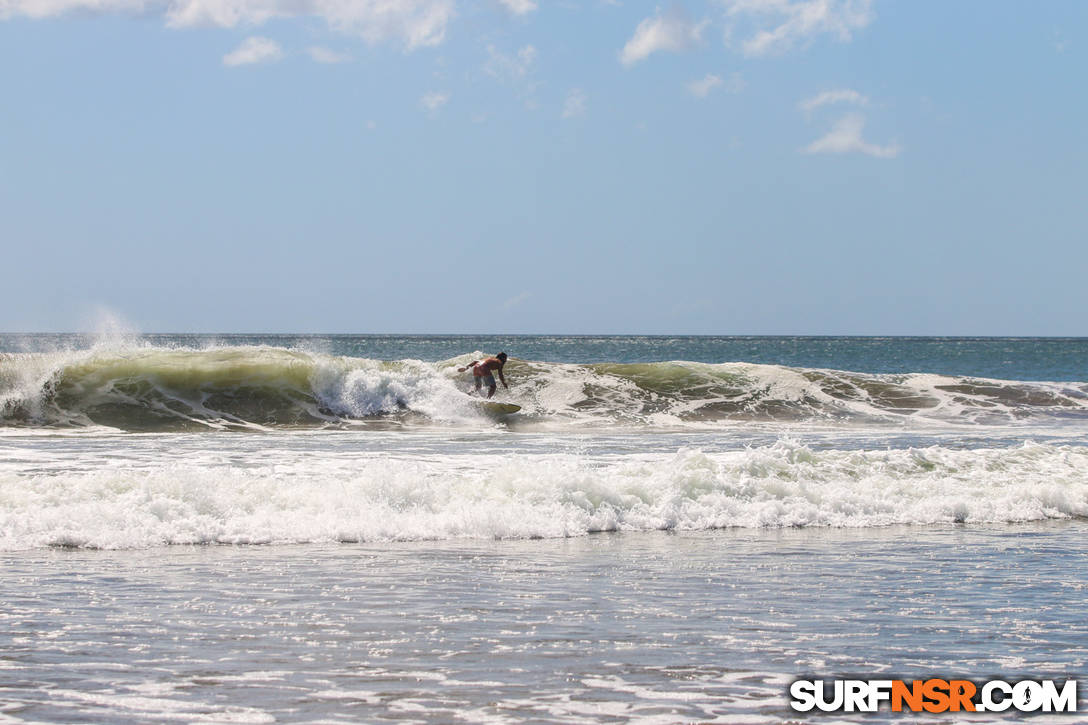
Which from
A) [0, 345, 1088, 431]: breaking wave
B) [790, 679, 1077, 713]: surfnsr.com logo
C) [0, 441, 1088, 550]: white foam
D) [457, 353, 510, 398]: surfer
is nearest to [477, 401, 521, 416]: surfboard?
[0, 345, 1088, 431]: breaking wave

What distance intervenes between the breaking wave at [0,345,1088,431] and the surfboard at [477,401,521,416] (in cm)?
18

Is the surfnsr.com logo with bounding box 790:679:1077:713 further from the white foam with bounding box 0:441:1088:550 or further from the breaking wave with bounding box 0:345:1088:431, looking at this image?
the breaking wave with bounding box 0:345:1088:431

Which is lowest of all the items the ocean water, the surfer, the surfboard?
the ocean water

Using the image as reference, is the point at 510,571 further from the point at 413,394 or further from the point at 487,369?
the point at 487,369

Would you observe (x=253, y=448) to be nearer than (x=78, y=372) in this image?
Yes

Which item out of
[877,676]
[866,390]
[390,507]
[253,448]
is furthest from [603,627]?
[866,390]

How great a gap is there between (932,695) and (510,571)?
13.2 feet

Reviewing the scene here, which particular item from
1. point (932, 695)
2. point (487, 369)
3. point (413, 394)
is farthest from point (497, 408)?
point (932, 695)

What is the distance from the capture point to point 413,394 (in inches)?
985

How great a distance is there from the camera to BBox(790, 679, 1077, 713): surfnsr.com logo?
5.20m

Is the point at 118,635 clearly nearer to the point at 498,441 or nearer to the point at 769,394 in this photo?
the point at 498,441

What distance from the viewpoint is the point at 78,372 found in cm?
2450

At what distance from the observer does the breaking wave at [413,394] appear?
2309cm

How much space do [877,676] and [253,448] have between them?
13.5 m
